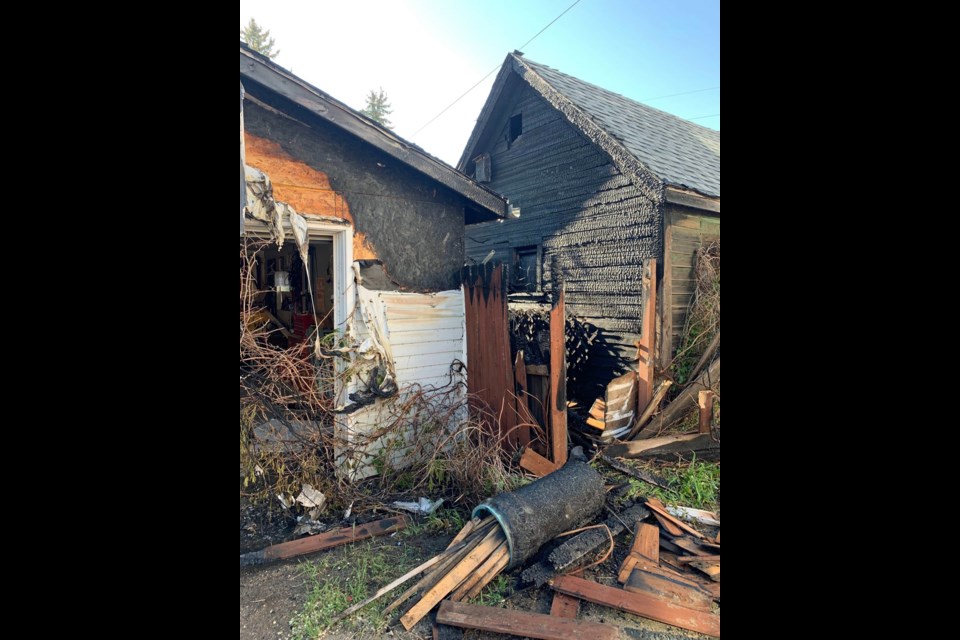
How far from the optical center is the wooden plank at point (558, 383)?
477cm

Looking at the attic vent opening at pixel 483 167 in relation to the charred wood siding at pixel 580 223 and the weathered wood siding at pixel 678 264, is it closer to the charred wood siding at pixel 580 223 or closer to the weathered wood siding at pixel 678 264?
the charred wood siding at pixel 580 223

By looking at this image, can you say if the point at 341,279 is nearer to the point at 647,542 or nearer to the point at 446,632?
the point at 446,632

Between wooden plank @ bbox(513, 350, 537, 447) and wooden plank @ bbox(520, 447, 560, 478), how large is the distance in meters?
0.19

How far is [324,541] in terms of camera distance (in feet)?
12.3

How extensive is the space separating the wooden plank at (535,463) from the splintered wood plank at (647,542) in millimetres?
1061

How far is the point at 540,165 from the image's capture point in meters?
8.66

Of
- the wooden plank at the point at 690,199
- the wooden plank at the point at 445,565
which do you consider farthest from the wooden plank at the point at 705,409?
the wooden plank at the point at 445,565

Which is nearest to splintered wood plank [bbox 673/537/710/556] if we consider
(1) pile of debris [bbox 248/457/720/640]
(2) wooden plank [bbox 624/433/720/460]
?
(1) pile of debris [bbox 248/457/720/640]

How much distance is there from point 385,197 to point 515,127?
Result: 17.9 ft

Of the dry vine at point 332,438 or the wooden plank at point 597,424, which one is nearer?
the dry vine at point 332,438

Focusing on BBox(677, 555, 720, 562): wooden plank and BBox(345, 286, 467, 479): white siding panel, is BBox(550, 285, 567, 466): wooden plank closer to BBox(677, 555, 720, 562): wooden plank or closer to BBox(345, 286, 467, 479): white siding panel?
BBox(345, 286, 467, 479): white siding panel
